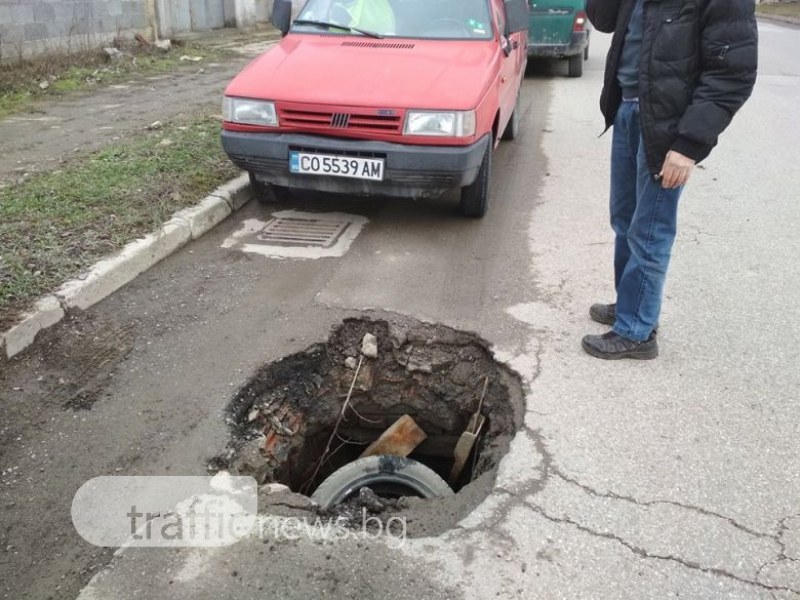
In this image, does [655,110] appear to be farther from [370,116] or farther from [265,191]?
[265,191]

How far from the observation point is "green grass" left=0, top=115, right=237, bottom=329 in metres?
3.96

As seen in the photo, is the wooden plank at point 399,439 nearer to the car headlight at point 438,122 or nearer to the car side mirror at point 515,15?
the car headlight at point 438,122

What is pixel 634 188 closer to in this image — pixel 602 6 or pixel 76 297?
Result: pixel 602 6

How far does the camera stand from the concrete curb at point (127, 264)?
354 centimetres

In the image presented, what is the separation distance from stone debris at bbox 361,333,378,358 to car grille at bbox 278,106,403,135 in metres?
1.58

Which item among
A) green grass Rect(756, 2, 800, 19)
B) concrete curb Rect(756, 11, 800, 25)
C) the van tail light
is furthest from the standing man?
green grass Rect(756, 2, 800, 19)

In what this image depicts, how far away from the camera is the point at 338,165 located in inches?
187

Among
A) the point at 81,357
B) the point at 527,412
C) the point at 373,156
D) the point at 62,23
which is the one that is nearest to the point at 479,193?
the point at 373,156

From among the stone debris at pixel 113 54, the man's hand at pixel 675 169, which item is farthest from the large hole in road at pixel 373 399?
the stone debris at pixel 113 54

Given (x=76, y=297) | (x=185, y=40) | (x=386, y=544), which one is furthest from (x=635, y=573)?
(x=185, y=40)

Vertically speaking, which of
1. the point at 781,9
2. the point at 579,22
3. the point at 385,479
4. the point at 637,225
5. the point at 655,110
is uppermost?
the point at 655,110

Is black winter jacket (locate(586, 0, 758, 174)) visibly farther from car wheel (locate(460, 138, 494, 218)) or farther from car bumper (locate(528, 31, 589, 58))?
car bumper (locate(528, 31, 589, 58))

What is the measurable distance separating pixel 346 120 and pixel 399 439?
7.42 feet

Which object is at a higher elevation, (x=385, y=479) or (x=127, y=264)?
(x=127, y=264)
